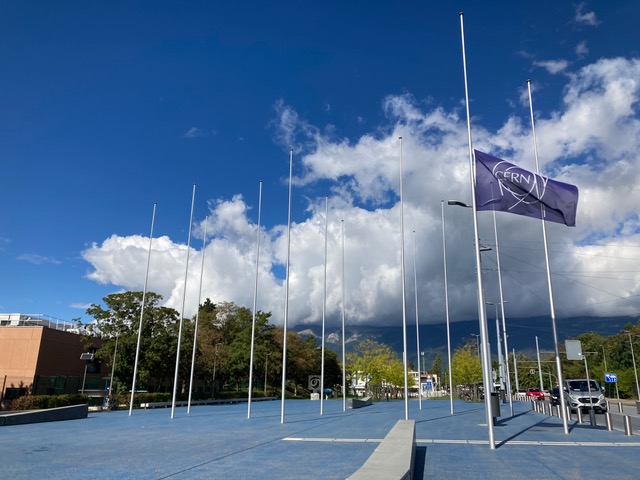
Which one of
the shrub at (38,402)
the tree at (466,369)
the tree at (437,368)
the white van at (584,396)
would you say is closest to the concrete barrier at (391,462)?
the white van at (584,396)

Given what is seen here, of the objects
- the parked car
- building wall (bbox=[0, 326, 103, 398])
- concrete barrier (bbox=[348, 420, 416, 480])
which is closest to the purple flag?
concrete barrier (bbox=[348, 420, 416, 480])

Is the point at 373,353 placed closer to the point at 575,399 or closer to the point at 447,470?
the point at 575,399

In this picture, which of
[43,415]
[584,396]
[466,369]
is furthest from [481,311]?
[466,369]

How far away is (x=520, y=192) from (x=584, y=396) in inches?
773

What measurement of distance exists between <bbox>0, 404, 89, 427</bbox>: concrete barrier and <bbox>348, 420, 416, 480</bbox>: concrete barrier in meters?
21.1

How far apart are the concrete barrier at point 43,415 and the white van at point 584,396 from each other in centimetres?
3011

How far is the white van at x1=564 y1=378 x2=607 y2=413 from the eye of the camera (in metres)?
30.3

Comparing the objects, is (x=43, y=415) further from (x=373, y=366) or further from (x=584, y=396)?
(x=373, y=366)

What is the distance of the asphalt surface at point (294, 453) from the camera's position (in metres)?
10.9

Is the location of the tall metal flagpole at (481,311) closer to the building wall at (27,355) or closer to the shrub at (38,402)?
the shrub at (38,402)

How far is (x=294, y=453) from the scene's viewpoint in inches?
546

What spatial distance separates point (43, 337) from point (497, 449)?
140 ft

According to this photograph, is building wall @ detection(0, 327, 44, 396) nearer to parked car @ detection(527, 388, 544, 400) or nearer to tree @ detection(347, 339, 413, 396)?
tree @ detection(347, 339, 413, 396)

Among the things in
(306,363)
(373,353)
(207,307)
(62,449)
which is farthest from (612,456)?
(207,307)
